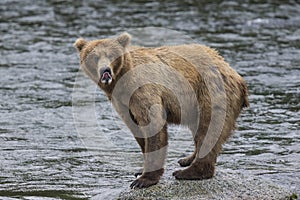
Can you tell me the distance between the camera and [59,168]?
8023 mm

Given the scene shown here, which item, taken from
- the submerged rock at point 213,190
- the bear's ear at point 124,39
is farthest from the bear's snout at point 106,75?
the submerged rock at point 213,190

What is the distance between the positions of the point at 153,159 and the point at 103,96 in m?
5.07

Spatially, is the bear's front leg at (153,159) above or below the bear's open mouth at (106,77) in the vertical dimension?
below

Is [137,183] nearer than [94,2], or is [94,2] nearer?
[137,183]

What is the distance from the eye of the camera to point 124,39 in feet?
22.0

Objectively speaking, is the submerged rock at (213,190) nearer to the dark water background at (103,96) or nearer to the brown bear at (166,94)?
the brown bear at (166,94)

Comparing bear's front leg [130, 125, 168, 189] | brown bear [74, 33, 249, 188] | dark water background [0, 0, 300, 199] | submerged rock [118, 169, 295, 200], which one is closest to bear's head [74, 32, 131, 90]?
brown bear [74, 33, 249, 188]

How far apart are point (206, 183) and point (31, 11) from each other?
1177 cm

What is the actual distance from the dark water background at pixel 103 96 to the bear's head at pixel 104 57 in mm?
1136

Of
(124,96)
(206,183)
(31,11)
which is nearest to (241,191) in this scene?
(206,183)

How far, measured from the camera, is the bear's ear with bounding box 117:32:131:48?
6684 mm

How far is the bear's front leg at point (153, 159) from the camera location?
21.7ft

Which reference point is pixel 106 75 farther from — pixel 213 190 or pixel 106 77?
pixel 213 190

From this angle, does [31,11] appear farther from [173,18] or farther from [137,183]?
[137,183]
